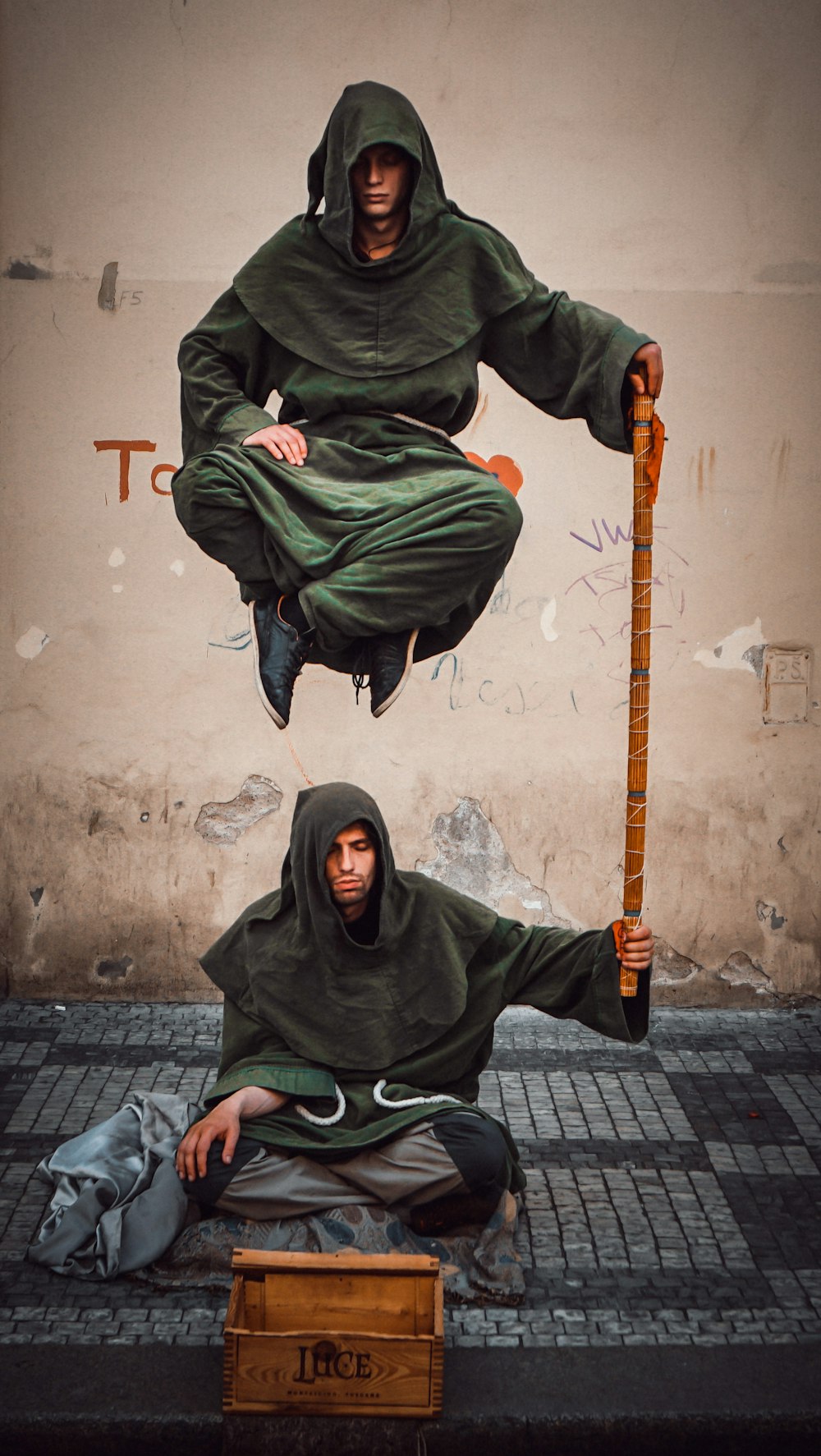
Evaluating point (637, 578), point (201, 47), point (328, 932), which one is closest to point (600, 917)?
point (328, 932)

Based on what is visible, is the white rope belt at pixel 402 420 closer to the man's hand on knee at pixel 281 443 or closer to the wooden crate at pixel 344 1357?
the man's hand on knee at pixel 281 443

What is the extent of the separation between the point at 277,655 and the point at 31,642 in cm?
294

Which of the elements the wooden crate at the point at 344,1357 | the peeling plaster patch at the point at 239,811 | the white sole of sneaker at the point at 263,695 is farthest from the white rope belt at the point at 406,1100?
the peeling plaster patch at the point at 239,811

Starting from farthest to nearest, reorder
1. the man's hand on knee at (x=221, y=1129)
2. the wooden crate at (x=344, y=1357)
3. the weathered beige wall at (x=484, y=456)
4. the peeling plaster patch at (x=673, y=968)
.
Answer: the peeling plaster patch at (x=673, y=968)
the weathered beige wall at (x=484, y=456)
the man's hand on knee at (x=221, y=1129)
the wooden crate at (x=344, y=1357)

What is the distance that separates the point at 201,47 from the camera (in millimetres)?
5895

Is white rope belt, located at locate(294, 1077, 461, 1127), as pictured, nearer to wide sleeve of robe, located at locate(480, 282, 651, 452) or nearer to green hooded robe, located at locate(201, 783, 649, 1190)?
green hooded robe, located at locate(201, 783, 649, 1190)

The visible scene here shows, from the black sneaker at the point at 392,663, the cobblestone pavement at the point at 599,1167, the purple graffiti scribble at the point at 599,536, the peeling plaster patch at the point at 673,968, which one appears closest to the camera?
the black sneaker at the point at 392,663

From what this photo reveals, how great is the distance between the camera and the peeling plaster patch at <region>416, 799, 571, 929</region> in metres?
6.12

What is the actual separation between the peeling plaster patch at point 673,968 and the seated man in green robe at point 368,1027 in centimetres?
222

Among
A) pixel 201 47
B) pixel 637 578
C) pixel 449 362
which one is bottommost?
pixel 637 578

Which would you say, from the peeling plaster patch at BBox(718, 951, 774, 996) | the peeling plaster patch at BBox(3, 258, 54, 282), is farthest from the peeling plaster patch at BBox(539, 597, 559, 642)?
the peeling plaster patch at BBox(3, 258, 54, 282)

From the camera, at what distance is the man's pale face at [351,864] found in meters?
3.84

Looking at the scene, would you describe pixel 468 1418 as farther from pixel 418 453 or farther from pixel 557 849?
pixel 557 849

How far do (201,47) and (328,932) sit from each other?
401 cm
